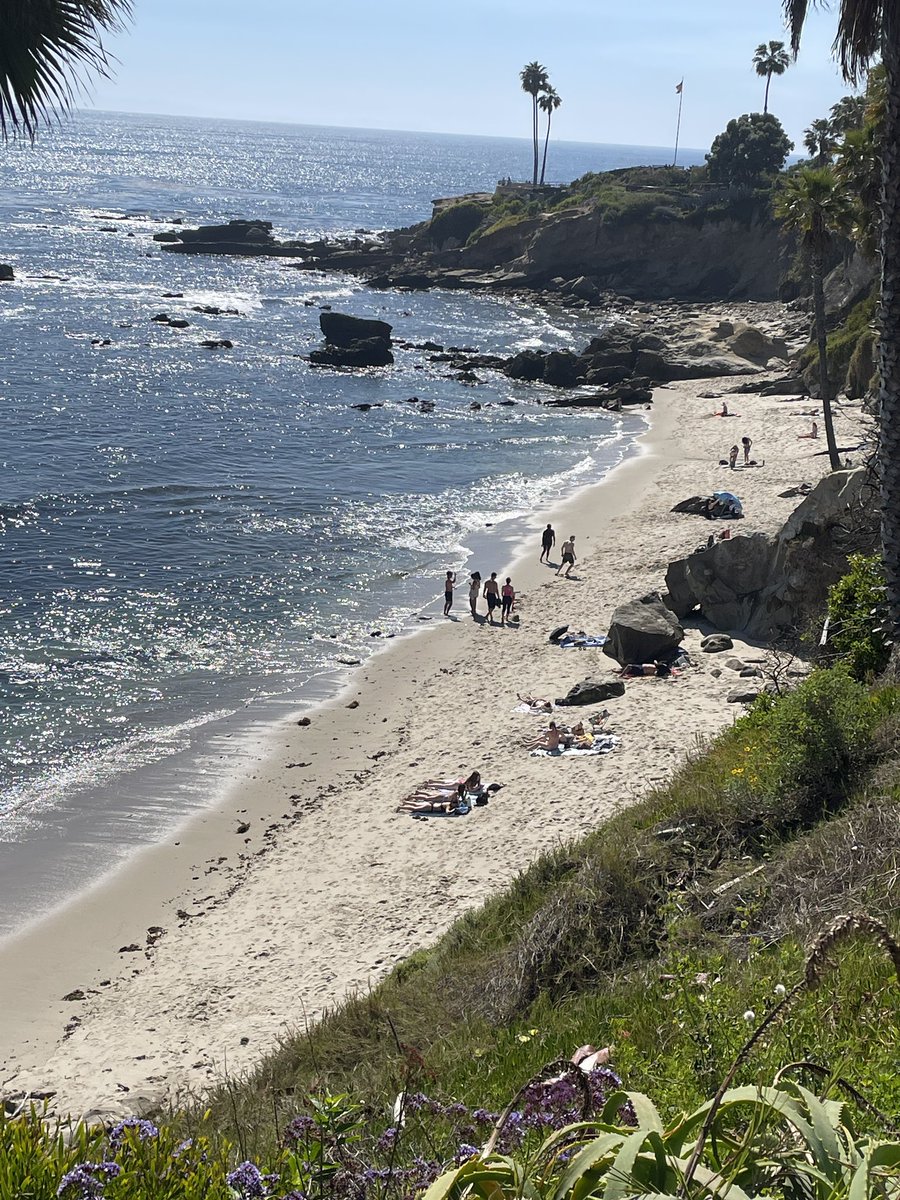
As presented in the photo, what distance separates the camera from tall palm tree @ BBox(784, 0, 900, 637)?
1221cm

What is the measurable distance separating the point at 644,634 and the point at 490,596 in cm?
565

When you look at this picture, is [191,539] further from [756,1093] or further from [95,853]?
[756,1093]

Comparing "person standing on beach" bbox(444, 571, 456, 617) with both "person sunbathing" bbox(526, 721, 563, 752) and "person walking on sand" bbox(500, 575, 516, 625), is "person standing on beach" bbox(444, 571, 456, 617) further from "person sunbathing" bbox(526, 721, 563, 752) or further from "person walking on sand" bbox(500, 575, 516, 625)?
"person sunbathing" bbox(526, 721, 563, 752)

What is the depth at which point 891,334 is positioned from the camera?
13.5m

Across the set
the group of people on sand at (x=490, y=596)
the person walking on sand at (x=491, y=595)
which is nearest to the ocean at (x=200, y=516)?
the group of people on sand at (x=490, y=596)

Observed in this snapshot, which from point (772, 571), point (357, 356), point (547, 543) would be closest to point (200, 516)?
point (547, 543)

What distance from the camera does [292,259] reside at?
10056 cm

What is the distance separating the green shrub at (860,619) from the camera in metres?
13.8

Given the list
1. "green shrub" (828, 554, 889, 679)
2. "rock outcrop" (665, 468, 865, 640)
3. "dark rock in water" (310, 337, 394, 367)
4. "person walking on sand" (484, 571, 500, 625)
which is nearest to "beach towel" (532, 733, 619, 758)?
"green shrub" (828, 554, 889, 679)

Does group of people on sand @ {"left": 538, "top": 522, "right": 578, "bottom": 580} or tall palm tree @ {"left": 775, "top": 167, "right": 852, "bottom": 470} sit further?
tall palm tree @ {"left": 775, "top": 167, "right": 852, "bottom": 470}

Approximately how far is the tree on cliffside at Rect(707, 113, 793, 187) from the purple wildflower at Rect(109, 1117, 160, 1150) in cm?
9817

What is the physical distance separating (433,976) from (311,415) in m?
42.5

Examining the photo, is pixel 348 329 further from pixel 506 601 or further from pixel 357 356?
pixel 506 601

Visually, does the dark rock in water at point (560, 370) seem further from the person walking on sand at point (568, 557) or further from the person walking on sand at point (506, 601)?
the person walking on sand at point (506, 601)
